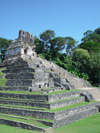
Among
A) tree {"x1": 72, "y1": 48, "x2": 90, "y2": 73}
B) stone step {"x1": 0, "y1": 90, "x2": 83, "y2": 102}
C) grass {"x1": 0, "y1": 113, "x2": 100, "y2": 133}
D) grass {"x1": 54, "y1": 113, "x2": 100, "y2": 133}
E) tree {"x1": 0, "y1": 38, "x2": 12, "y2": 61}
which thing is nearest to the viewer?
grass {"x1": 54, "y1": 113, "x2": 100, "y2": 133}

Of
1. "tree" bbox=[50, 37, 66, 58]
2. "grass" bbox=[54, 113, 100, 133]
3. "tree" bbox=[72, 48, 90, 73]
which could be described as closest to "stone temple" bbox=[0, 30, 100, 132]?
"grass" bbox=[54, 113, 100, 133]

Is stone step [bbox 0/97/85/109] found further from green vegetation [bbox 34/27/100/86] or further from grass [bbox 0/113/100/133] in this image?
green vegetation [bbox 34/27/100/86]

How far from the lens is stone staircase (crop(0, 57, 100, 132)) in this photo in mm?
11117

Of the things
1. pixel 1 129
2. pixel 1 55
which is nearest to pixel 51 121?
pixel 1 129

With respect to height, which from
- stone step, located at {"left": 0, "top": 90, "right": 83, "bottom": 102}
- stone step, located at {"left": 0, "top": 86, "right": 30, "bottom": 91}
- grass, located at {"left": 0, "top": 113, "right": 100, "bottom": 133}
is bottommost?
grass, located at {"left": 0, "top": 113, "right": 100, "bottom": 133}

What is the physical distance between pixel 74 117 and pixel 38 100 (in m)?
3.31

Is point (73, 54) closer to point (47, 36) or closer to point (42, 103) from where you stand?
point (47, 36)

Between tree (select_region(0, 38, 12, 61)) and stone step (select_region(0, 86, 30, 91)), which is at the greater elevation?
tree (select_region(0, 38, 12, 61))

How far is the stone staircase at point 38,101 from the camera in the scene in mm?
11117

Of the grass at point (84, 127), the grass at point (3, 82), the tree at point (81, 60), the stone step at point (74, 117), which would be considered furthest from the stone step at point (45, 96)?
the tree at point (81, 60)

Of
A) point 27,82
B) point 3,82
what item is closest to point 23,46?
point 3,82

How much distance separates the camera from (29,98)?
13.8 m

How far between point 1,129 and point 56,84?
28.1 ft

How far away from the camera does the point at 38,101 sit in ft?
42.5
